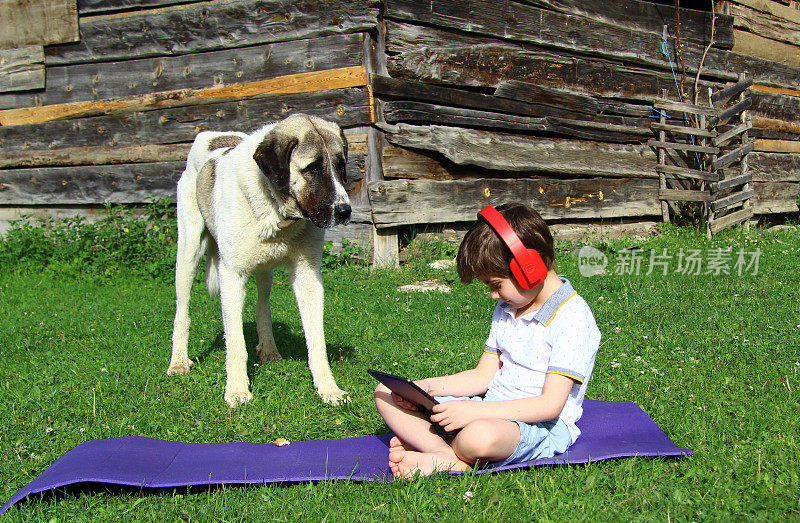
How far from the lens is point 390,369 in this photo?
423 centimetres

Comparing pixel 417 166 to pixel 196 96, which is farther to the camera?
pixel 196 96

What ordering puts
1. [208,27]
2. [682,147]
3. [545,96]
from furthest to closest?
[682,147] → [545,96] → [208,27]

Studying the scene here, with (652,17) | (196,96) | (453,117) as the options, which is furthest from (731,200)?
(196,96)

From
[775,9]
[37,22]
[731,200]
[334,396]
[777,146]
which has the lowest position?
[731,200]

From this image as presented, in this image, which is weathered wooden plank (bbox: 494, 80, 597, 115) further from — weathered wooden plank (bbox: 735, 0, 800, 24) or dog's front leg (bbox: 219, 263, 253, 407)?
dog's front leg (bbox: 219, 263, 253, 407)

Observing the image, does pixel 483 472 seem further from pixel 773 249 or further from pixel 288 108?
pixel 773 249

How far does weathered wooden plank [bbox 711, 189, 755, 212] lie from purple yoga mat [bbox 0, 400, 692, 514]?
773cm

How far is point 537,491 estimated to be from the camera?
8.20ft

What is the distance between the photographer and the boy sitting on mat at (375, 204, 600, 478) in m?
2.55

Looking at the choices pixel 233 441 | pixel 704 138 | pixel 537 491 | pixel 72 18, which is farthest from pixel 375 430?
pixel 704 138

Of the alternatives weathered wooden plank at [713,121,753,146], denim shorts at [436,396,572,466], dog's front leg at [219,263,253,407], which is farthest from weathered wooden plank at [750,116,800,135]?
dog's front leg at [219,263,253,407]

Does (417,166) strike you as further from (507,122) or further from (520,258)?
(520,258)

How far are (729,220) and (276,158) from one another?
29.3 feet

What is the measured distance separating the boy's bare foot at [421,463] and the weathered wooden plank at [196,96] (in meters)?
5.09
